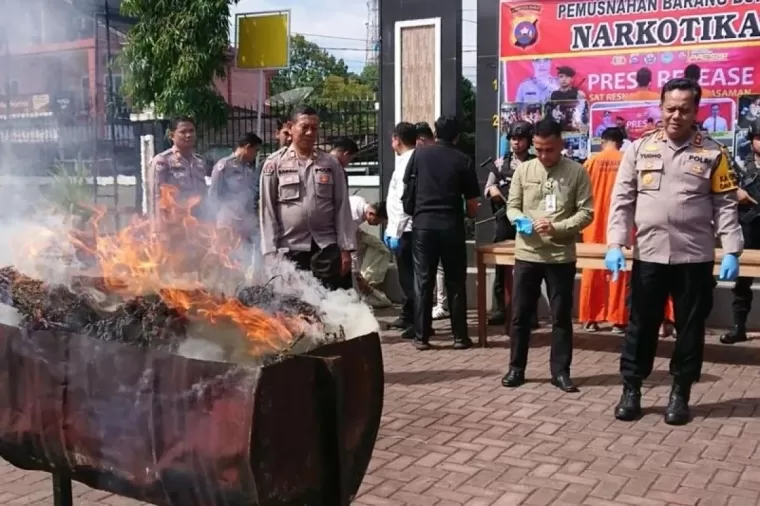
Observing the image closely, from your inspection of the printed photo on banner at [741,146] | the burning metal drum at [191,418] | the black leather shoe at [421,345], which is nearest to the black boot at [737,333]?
the printed photo on banner at [741,146]

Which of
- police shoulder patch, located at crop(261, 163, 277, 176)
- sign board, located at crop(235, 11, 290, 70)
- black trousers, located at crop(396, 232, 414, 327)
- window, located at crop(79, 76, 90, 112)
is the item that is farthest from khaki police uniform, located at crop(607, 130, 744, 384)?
window, located at crop(79, 76, 90, 112)

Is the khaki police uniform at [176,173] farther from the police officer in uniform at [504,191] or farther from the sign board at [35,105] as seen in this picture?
the police officer in uniform at [504,191]

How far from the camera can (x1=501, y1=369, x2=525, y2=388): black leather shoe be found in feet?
19.2

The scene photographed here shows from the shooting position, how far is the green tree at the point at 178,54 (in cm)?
A: 1174

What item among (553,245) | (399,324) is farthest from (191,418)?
(399,324)

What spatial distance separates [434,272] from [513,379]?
1.53 m

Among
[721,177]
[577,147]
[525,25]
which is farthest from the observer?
[525,25]

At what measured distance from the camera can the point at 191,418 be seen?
2646mm

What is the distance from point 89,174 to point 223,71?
3.31m

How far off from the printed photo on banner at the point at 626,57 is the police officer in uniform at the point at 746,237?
0.61 meters

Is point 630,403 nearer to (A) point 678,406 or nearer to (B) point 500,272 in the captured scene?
(A) point 678,406

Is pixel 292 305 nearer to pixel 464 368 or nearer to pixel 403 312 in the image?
pixel 464 368

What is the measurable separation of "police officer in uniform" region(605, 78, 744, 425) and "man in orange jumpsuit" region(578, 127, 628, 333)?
2.35 metres

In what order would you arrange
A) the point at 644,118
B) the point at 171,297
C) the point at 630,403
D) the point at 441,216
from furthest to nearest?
the point at 644,118
the point at 441,216
the point at 630,403
the point at 171,297
